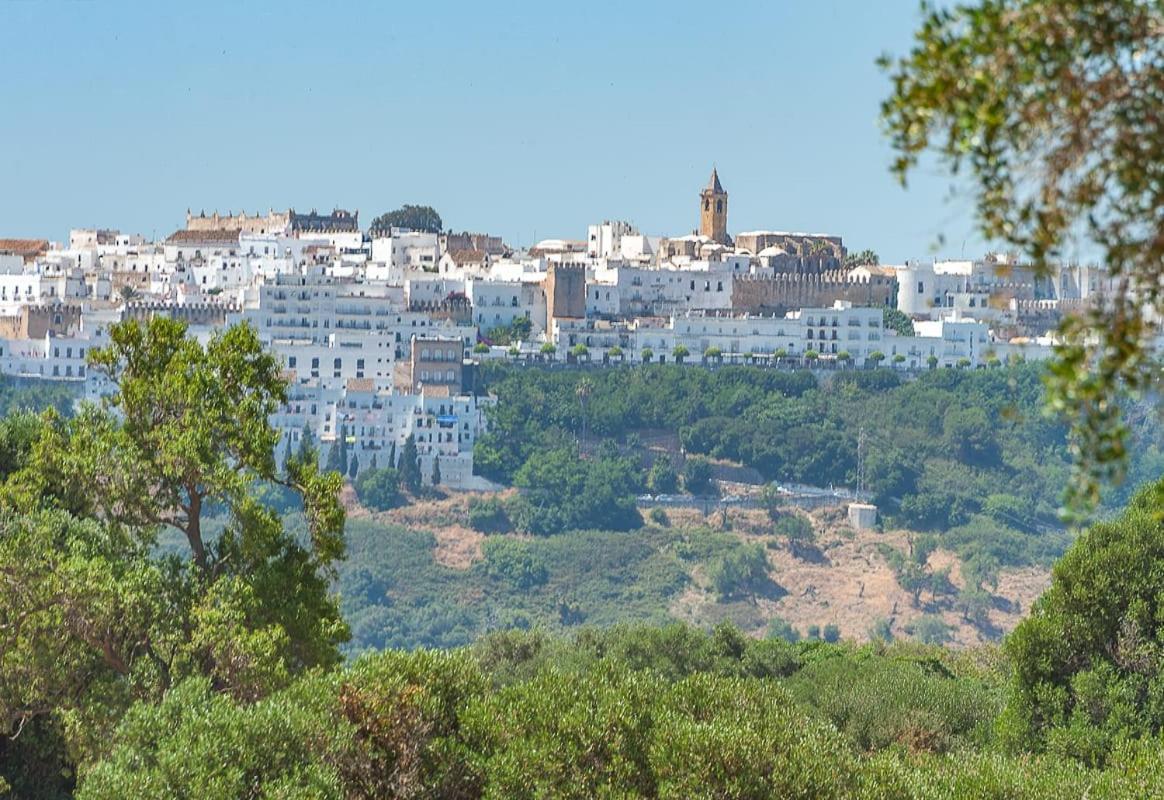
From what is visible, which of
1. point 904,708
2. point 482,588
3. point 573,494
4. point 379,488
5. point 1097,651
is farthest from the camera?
point 573,494

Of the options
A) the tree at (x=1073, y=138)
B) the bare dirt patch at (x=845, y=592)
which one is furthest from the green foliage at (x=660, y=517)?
the tree at (x=1073, y=138)

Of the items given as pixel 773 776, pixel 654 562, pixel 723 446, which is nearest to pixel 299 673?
pixel 773 776

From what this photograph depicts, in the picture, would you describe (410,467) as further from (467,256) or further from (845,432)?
(467,256)

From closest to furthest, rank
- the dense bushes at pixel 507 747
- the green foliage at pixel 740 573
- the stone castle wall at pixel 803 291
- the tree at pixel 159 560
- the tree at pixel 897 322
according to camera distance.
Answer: the dense bushes at pixel 507 747 < the tree at pixel 159 560 < the green foliage at pixel 740 573 < the stone castle wall at pixel 803 291 < the tree at pixel 897 322

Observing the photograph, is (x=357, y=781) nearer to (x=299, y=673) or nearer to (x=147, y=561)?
(x=299, y=673)

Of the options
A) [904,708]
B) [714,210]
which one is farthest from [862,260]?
[904,708]

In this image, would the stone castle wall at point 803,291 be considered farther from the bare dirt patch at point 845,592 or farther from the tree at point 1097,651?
the tree at point 1097,651

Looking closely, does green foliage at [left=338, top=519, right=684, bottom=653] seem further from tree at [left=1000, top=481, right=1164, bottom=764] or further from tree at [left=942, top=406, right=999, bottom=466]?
tree at [left=1000, top=481, right=1164, bottom=764]

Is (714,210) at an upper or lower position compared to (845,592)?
upper
